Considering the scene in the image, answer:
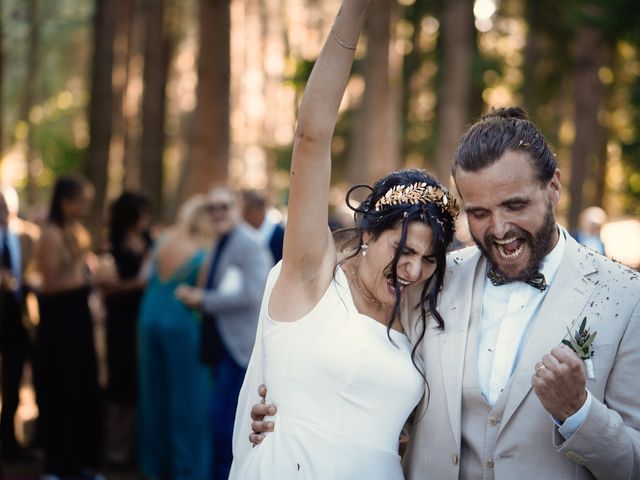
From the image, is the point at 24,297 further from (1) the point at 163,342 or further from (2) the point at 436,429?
(2) the point at 436,429

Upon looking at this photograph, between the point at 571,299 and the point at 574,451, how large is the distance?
0.55m

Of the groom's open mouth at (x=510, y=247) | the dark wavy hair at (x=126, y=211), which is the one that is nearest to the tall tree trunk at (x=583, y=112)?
the dark wavy hair at (x=126, y=211)

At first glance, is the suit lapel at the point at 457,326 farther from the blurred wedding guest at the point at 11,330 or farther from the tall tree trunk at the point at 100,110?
the tall tree trunk at the point at 100,110

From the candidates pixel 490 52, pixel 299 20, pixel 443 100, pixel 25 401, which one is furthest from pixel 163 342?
pixel 299 20

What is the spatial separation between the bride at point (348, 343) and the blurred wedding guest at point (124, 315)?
19.6 ft

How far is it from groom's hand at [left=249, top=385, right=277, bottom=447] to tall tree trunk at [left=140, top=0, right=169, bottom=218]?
12.5 m

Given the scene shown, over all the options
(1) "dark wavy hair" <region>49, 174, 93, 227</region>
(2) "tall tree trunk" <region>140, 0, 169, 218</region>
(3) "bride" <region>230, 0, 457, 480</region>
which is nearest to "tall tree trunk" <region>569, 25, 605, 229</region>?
(2) "tall tree trunk" <region>140, 0, 169, 218</region>

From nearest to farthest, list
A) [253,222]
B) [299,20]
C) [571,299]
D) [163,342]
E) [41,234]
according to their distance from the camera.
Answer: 1. [571,299]
2. [41,234]
3. [163,342]
4. [253,222]
5. [299,20]

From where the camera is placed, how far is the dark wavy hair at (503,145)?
3.42 metres

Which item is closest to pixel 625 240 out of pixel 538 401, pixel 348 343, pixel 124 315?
pixel 124 315

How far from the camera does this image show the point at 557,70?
2495 cm

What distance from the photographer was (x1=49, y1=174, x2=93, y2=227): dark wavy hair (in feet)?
27.1

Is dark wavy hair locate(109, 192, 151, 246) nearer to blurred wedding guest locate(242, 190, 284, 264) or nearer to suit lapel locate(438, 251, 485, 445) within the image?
blurred wedding guest locate(242, 190, 284, 264)

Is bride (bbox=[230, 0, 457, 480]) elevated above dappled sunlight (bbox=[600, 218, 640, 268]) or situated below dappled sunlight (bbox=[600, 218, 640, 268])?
above
